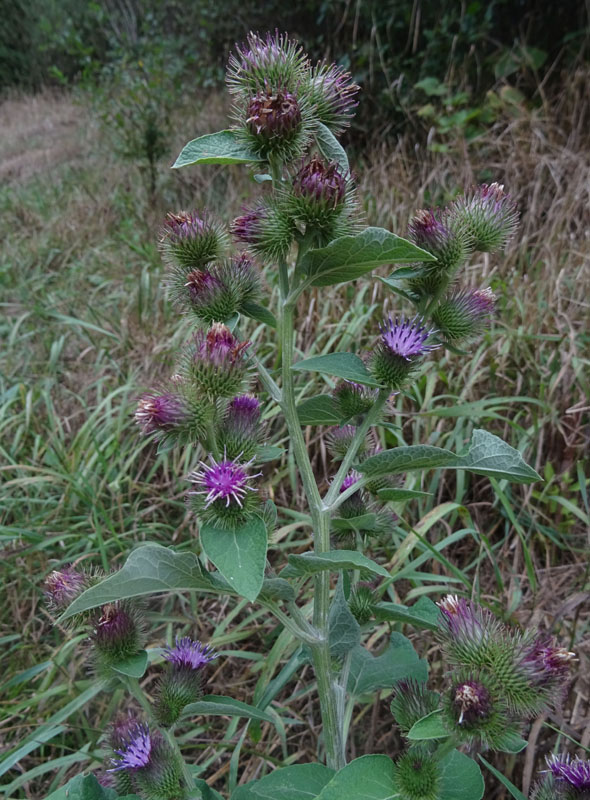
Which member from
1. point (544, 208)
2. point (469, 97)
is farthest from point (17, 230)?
point (544, 208)

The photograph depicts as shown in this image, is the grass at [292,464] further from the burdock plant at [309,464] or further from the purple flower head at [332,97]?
the purple flower head at [332,97]

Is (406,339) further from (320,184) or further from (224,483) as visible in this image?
(224,483)

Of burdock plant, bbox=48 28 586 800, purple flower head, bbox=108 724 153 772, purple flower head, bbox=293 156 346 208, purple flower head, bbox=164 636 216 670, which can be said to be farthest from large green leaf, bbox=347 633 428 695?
purple flower head, bbox=293 156 346 208

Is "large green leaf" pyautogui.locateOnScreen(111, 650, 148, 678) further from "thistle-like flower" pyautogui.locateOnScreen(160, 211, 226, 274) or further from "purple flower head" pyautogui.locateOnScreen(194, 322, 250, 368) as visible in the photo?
"thistle-like flower" pyautogui.locateOnScreen(160, 211, 226, 274)

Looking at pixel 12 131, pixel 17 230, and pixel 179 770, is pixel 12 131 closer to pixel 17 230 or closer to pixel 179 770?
pixel 17 230

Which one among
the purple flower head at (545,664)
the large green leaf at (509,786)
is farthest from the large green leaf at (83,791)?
the large green leaf at (509,786)

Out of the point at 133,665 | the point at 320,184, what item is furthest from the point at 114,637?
the point at 320,184

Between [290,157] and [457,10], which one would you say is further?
[457,10]
